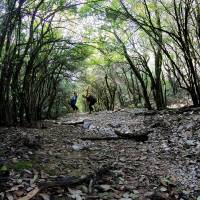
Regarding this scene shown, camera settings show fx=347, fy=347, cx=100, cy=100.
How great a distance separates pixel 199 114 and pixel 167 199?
6.38 meters

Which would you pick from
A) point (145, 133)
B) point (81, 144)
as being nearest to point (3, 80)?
point (81, 144)

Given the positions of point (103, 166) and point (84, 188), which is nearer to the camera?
point (84, 188)

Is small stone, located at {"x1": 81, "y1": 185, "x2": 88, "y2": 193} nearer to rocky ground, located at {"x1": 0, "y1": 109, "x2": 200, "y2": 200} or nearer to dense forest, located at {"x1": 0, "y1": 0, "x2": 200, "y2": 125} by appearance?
rocky ground, located at {"x1": 0, "y1": 109, "x2": 200, "y2": 200}

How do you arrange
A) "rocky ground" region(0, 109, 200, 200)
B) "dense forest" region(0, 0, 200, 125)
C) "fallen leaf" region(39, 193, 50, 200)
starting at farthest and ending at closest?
"dense forest" region(0, 0, 200, 125) → "rocky ground" region(0, 109, 200, 200) → "fallen leaf" region(39, 193, 50, 200)

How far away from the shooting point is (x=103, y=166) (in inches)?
279

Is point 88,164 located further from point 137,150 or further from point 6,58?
point 6,58

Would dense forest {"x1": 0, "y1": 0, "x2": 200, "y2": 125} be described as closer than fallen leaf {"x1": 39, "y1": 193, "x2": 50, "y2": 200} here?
No

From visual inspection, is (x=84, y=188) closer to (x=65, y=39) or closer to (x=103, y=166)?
(x=103, y=166)

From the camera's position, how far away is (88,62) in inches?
1035

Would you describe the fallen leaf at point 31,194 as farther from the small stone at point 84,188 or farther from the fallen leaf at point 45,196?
the small stone at point 84,188

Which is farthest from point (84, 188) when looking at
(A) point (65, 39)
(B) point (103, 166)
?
(A) point (65, 39)

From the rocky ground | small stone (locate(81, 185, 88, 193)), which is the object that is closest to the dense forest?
the rocky ground

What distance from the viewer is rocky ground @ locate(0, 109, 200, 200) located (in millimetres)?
5859

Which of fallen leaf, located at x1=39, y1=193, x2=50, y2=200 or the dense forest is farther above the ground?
the dense forest
